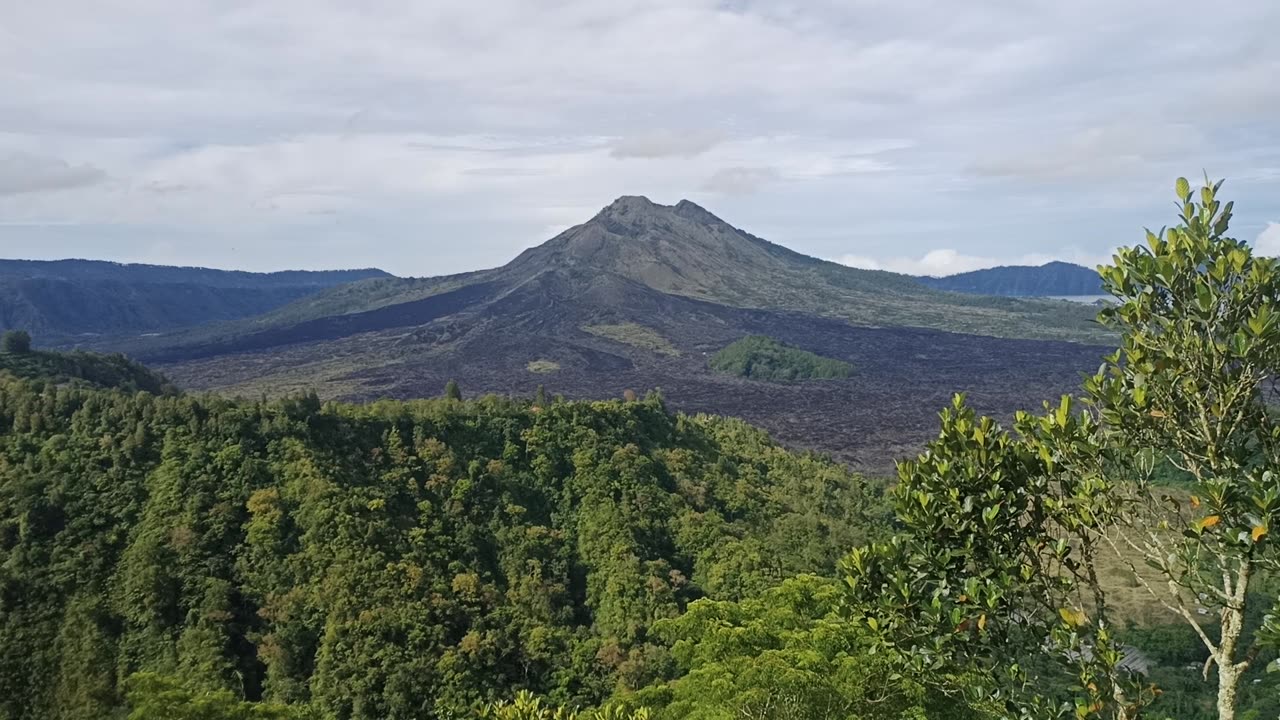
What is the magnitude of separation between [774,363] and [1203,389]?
4624 inches

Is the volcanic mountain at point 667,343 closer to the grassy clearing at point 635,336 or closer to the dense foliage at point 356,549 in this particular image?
the grassy clearing at point 635,336

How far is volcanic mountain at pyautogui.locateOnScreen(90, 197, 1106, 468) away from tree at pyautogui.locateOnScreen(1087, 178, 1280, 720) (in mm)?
67400

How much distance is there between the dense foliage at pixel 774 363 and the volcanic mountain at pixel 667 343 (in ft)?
12.1

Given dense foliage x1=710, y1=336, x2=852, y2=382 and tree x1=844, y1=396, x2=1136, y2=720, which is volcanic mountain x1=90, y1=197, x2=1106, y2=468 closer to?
dense foliage x1=710, y1=336, x2=852, y2=382

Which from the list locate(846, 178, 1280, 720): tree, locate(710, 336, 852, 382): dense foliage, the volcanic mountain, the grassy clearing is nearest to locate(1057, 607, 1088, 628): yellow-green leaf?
locate(846, 178, 1280, 720): tree

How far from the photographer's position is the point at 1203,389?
19.9 feet

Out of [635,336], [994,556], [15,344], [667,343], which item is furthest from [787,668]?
[635,336]

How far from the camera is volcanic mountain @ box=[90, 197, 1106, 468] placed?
102m

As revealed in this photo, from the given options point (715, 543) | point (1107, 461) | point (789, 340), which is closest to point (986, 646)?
point (1107, 461)

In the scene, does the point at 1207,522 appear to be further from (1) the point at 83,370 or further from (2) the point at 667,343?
(2) the point at 667,343

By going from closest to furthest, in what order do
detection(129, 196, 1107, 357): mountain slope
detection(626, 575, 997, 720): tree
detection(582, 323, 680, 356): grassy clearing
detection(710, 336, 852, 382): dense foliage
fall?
detection(626, 575, 997, 720): tree, detection(710, 336, 852, 382): dense foliage, detection(582, 323, 680, 356): grassy clearing, detection(129, 196, 1107, 357): mountain slope

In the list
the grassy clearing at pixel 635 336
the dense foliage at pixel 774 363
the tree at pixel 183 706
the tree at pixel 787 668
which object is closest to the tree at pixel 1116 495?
the tree at pixel 787 668

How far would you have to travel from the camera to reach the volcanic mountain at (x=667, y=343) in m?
102

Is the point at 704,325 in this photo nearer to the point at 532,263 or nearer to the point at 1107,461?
the point at 532,263
